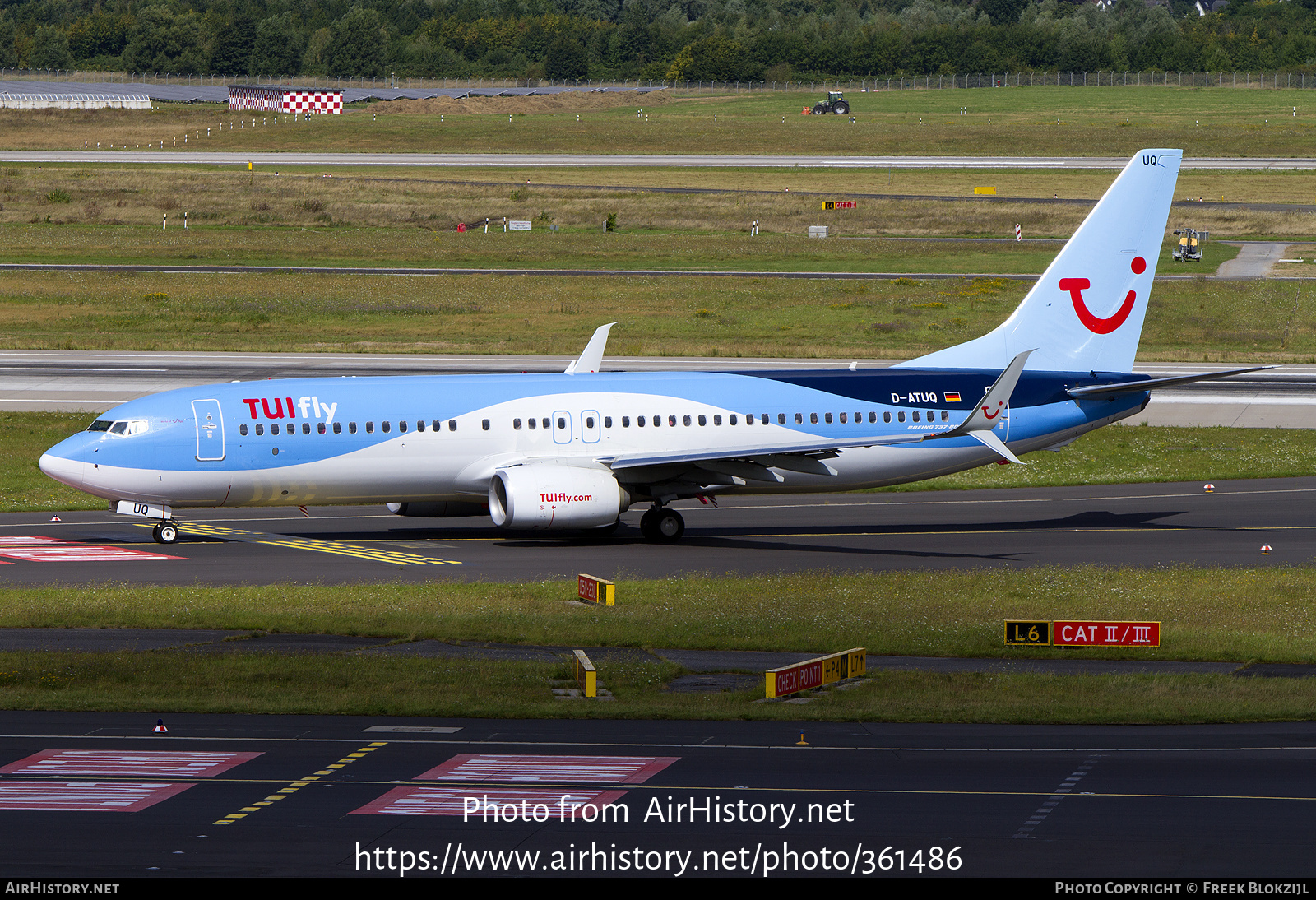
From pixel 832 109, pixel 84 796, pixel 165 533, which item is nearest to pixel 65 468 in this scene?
pixel 165 533

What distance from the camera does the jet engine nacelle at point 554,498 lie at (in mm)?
39812

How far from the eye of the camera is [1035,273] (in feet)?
320

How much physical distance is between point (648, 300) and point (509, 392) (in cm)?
4867

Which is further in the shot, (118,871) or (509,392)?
(509,392)

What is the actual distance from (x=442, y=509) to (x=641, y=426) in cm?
633

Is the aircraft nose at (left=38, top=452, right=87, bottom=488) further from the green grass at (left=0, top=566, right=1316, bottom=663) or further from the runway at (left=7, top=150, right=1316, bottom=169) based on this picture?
the runway at (left=7, top=150, right=1316, bottom=169)

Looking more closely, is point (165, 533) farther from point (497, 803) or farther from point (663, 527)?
point (497, 803)

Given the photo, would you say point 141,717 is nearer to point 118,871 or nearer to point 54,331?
point 118,871

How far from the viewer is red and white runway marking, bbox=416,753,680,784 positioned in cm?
2144

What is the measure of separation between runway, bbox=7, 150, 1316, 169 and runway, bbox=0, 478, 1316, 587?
353ft

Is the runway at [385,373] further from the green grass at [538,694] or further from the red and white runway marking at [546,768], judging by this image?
the red and white runway marking at [546,768]


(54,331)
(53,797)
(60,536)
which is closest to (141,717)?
(53,797)

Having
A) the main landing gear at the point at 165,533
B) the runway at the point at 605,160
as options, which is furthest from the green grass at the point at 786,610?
the runway at the point at 605,160
